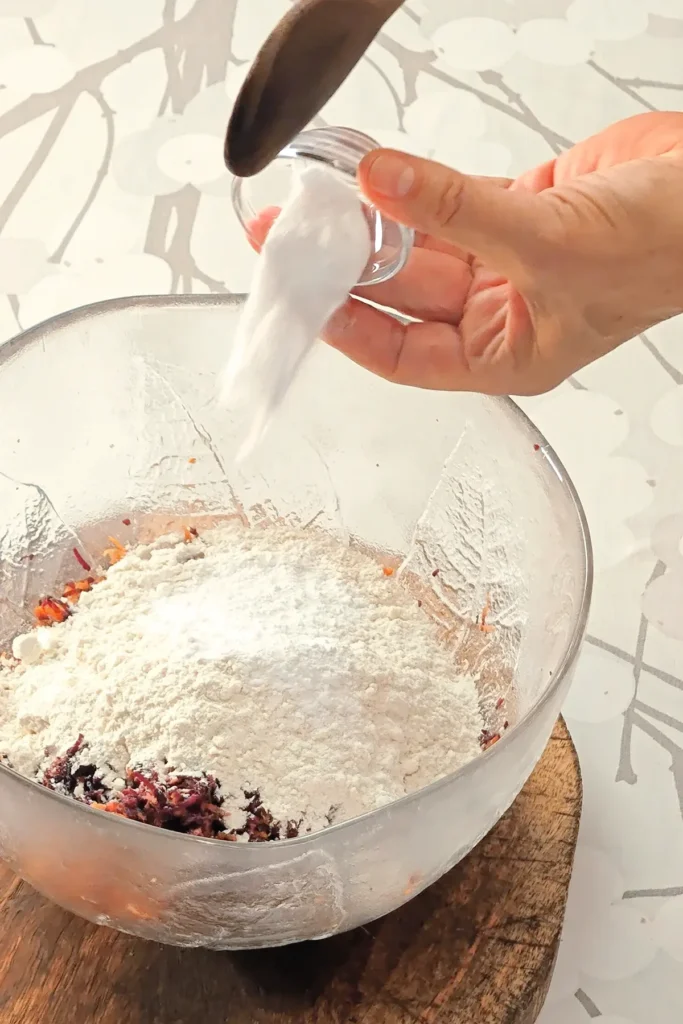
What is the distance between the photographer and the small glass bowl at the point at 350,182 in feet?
2.73

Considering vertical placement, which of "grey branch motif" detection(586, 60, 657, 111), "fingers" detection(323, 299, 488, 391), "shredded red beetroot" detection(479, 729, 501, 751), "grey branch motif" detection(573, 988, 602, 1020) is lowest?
"grey branch motif" detection(573, 988, 602, 1020)

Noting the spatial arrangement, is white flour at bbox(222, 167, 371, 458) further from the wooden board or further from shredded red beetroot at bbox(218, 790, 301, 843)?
the wooden board

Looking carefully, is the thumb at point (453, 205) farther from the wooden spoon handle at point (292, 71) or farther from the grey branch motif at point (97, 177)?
the grey branch motif at point (97, 177)

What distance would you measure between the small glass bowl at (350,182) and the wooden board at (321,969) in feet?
1.65

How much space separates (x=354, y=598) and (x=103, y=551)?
0.87 ft

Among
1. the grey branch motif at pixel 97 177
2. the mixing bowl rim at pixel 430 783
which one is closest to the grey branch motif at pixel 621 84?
the grey branch motif at pixel 97 177

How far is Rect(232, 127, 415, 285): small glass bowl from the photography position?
832mm

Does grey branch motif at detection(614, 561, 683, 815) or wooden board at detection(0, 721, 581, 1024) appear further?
grey branch motif at detection(614, 561, 683, 815)

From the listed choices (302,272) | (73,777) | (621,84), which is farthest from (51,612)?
(621,84)

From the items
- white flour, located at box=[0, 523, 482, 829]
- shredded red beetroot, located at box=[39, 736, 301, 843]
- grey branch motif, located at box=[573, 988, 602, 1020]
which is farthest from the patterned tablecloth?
shredded red beetroot, located at box=[39, 736, 301, 843]

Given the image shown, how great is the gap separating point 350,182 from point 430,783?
0.46 metres

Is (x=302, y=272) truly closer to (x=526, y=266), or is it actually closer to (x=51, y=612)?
(x=526, y=266)

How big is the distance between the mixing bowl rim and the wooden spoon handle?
263mm

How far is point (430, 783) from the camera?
2.41ft
